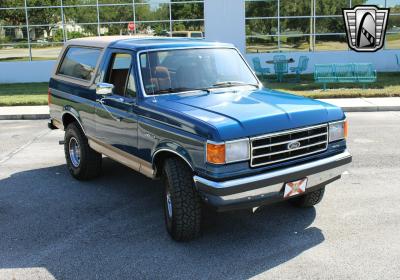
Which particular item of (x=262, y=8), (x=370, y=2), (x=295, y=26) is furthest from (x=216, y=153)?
(x=370, y=2)

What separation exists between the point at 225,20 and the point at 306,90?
698 centimetres

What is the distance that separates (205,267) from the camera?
4434mm

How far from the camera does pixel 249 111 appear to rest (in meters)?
4.75

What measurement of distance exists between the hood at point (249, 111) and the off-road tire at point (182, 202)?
22.3 inches

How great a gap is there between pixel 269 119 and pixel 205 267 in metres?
1.46

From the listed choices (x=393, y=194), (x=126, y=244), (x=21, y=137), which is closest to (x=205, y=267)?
(x=126, y=244)

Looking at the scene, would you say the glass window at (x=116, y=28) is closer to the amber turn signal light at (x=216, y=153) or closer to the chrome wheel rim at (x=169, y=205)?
the chrome wheel rim at (x=169, y=205)

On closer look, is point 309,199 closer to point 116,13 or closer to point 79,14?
point 116,13

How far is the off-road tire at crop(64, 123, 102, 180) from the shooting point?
6.94 meters

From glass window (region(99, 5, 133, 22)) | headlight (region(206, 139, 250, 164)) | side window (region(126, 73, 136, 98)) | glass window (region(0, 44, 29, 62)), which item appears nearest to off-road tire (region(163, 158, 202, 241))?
headlight (region(206, 139, 250, 164))

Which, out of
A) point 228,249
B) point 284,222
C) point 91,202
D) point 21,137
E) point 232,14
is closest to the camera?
point 228,249

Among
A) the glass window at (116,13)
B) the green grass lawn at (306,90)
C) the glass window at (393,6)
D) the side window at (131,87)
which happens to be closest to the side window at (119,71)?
the side window at (131,87)

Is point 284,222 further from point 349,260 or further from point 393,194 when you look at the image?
point 393,194

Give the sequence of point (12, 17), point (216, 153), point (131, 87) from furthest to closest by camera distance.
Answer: point (12, 17), point (131, 87), point (216, 153)
